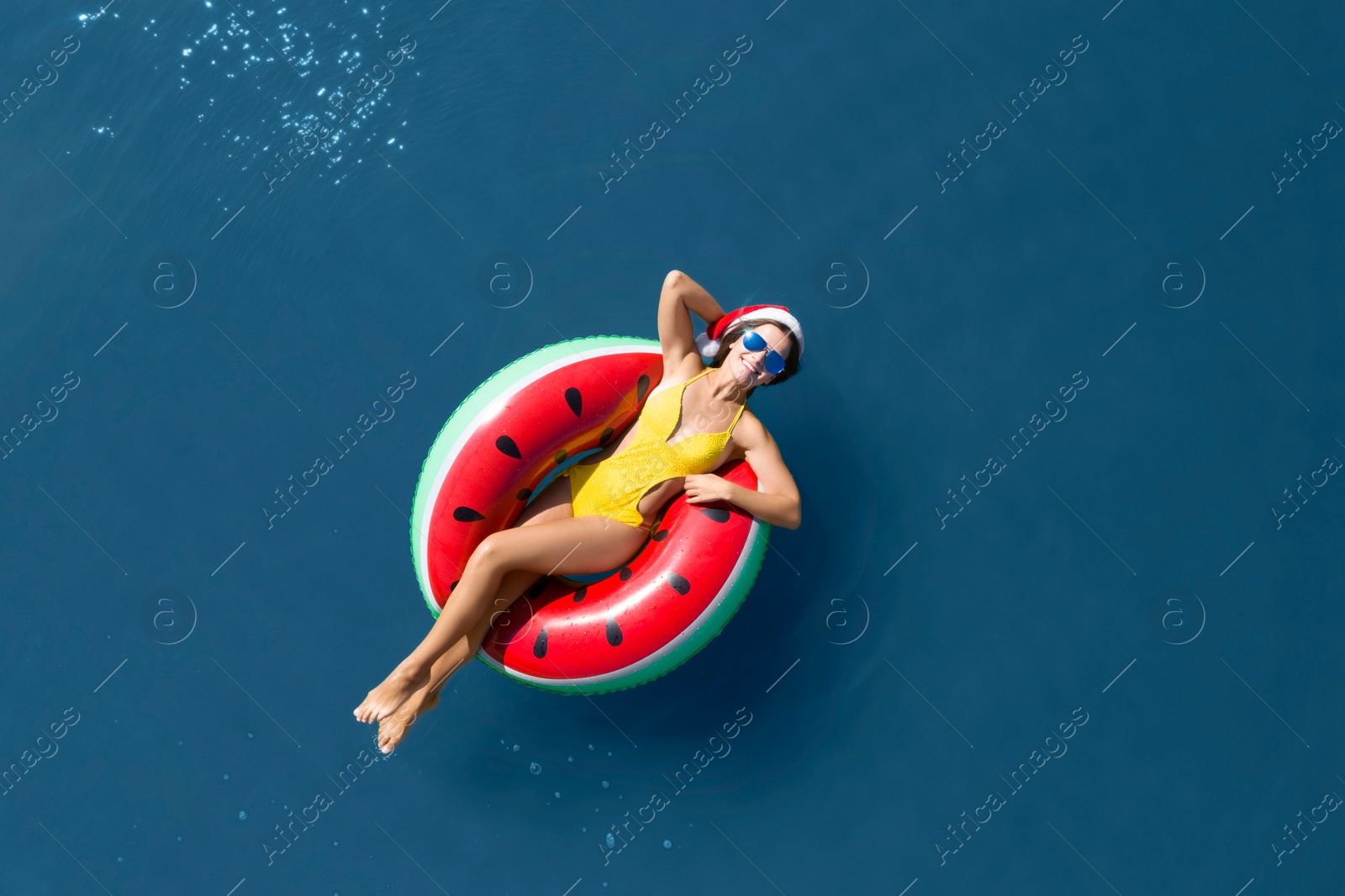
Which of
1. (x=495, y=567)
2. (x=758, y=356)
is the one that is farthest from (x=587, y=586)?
(x=758, y=356)

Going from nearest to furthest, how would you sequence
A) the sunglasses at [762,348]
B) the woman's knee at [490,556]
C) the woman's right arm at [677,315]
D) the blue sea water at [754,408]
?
the woman's knee at [490,556]
the sunglasses at [762,348]
the woman's right arm at [677,315]
the blue sea water at [754,408]

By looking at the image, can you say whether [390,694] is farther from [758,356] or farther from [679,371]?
[758,356]

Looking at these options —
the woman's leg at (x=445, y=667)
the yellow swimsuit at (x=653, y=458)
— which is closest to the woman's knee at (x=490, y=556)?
the woman's leg at (x=445, y=667)

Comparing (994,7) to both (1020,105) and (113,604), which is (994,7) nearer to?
(1020,105)

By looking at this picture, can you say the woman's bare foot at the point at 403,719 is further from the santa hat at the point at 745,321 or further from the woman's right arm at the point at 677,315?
the santa hat at the point at 745,321

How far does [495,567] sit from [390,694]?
21.5 inches

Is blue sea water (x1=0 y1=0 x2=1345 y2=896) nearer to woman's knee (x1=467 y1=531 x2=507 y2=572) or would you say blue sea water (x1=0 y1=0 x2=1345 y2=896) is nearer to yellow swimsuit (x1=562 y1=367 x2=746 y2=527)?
yellow swimsuit (x1=562 y1=367 x2=746 y2=527)

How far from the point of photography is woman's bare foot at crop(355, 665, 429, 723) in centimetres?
289

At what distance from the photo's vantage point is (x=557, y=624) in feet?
9.65

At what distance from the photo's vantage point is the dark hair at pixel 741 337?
2973 mm

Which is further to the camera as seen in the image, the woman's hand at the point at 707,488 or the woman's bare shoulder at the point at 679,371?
the woman's bare shoulder at the point at 679,371

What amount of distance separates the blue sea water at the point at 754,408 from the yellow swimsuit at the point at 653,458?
62cm

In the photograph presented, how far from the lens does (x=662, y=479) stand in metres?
3.01

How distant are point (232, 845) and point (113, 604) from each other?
1014 mm
